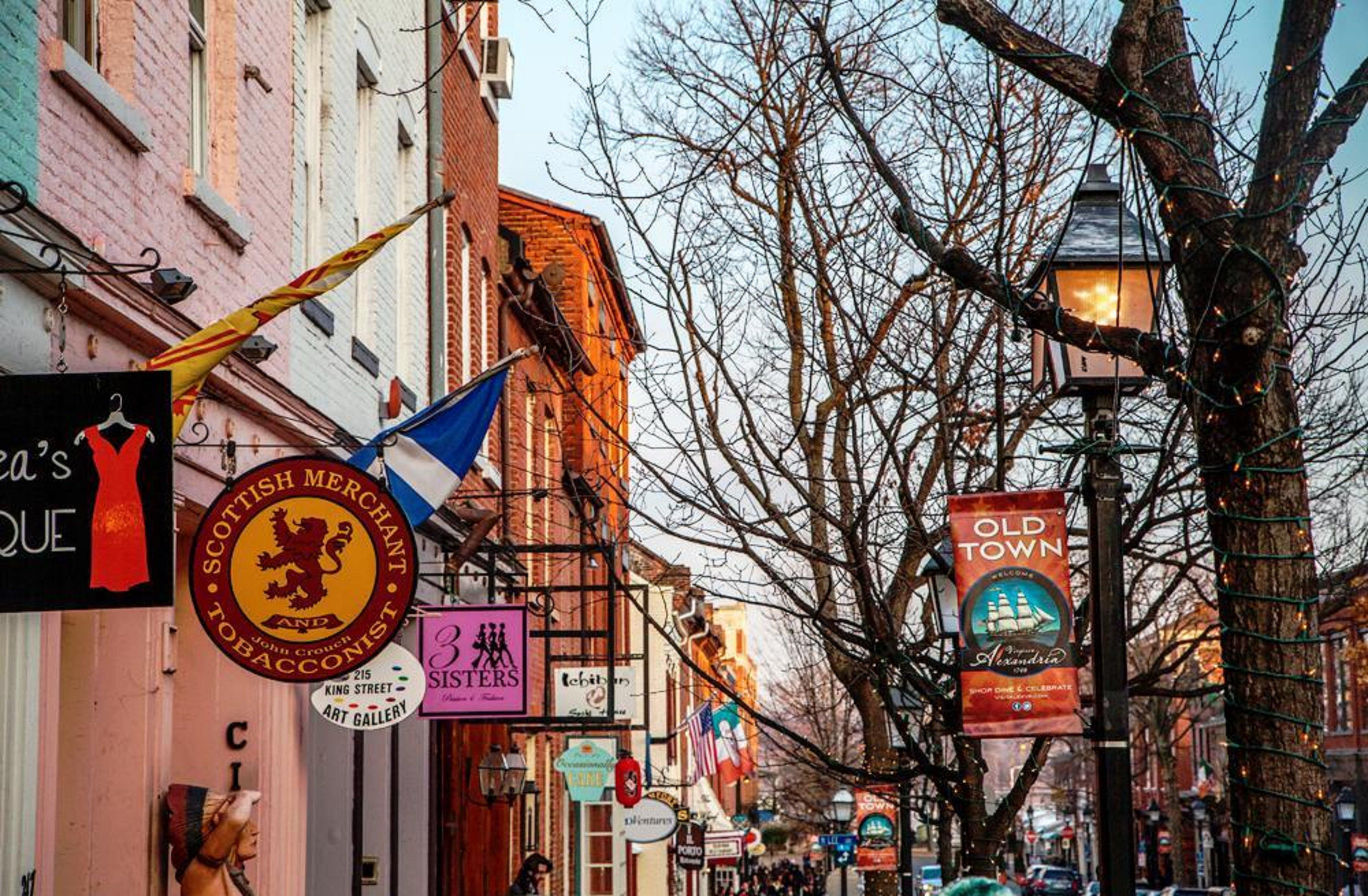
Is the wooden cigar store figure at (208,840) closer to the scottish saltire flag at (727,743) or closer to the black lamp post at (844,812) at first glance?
the scottish saltire flag at (727,743)

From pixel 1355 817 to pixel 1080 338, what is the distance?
4448 cm

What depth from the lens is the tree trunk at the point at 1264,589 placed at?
18.0ft

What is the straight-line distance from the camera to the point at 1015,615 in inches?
388

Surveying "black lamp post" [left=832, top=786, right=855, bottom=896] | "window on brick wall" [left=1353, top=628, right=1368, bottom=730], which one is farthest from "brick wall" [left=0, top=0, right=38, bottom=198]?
"window on brick wall" [left=1353, top=628, right=1368, bottom=730]

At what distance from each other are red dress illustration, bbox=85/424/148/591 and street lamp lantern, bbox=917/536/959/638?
6645mm

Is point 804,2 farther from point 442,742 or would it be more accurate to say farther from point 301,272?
point 442,742

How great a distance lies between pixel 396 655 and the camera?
12.2 metres

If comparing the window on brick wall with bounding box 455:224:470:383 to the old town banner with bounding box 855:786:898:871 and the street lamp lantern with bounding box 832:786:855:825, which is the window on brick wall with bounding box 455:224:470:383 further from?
the street lamp lantern with bounding box 832:786:855:825

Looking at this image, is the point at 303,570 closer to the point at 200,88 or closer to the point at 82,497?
the point at 82,497

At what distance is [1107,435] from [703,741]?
25.5 metres

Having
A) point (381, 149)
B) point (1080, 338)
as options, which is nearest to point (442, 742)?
point (381, 149)

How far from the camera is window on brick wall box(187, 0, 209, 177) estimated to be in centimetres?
1081

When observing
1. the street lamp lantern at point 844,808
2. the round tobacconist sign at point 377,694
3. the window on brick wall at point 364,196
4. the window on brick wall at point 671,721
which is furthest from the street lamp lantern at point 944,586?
the window on brick wall at point 671,721

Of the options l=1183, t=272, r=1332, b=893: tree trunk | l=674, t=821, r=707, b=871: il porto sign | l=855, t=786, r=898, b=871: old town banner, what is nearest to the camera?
l=1183, t=272, r=1332, b=893: tree trunk
